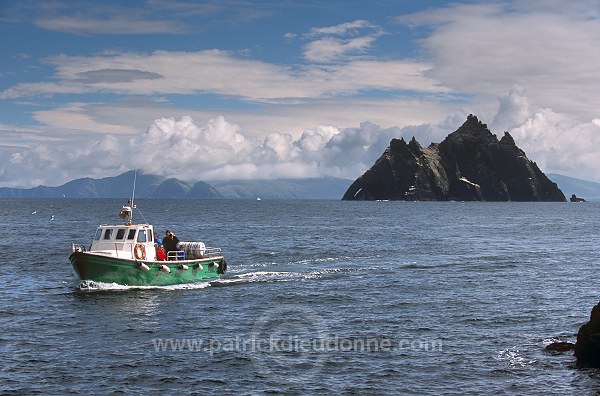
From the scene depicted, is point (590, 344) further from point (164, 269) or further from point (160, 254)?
point (160, 254)

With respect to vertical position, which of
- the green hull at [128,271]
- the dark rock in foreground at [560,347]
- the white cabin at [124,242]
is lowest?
the dark rock in foreground at [560,347]

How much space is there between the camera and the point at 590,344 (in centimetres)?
2380

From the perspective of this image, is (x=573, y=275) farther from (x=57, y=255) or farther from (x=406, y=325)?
(x=57, y=255)

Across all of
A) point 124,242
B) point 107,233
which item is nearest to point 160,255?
point 124,242

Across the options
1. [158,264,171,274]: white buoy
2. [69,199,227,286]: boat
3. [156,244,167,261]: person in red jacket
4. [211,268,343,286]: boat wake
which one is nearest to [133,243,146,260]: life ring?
[69,199,227,286]: boat

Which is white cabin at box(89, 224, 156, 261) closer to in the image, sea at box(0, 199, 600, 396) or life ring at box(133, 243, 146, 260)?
life ring at box(133, 243, 146, 260)

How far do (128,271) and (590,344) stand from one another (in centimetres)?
2791

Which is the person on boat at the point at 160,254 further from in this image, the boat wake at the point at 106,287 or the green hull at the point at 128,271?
the boat wake at the point at 106,287

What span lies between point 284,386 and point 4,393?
918 centimetres

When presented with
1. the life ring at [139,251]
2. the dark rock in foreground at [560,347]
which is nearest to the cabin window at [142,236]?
the life ring at [139,251]

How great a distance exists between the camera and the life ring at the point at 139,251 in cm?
4294

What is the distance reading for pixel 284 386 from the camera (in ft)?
74.0

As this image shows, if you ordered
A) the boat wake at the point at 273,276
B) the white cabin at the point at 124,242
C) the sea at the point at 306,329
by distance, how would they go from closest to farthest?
the sea at the point at 306,329 → the white cabin at the point at 124,242 → the boat wake at the point at 273,276

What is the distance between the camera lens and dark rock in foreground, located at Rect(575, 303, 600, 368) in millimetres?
23344
